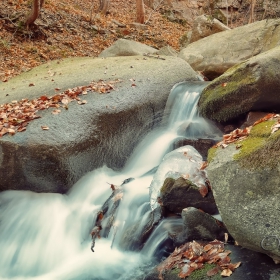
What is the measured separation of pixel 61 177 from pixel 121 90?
2.61m

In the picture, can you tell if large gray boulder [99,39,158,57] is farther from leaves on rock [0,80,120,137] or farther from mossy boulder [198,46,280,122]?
mossy boulder [198,46,280,122]

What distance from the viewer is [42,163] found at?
629cm

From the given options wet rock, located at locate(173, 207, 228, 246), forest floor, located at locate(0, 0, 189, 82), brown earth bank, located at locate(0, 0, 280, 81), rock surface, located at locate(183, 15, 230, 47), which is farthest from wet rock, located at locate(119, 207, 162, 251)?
rock surface, located at locate(183, 15, 230, 47)

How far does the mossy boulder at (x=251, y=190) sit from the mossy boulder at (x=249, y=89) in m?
2.83

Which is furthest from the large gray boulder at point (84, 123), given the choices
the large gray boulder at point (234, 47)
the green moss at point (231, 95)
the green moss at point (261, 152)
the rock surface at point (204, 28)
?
the rock surface at point (204, 28)

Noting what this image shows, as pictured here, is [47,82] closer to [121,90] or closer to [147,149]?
[121,90]

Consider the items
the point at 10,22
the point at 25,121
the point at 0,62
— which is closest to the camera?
the point at 25,121

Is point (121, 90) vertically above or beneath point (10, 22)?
beneath

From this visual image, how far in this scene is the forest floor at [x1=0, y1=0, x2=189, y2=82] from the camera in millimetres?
12945

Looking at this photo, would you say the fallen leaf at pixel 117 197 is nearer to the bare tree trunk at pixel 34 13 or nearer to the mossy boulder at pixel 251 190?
the mossy boulder at pixel 251 190

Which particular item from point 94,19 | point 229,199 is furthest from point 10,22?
point 229,199

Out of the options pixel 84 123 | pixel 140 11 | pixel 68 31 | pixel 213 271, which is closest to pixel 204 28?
pixel 140 11

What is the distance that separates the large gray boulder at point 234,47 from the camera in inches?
412

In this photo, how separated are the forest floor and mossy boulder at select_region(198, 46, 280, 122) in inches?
266
